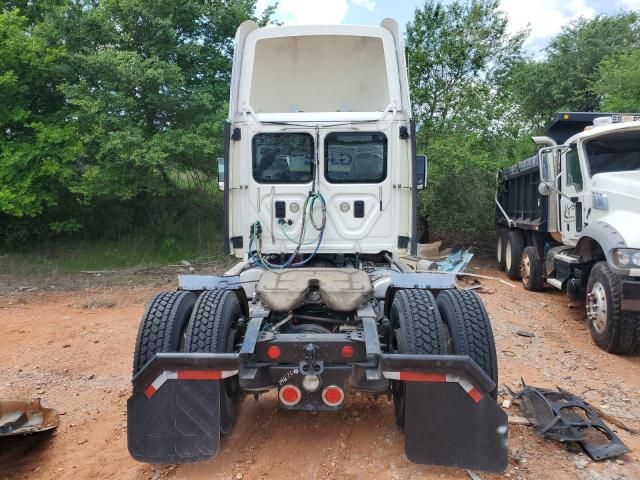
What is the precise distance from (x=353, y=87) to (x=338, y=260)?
199 centimetres

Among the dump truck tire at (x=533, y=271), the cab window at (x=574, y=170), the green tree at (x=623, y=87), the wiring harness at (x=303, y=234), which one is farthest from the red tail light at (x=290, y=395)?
the green tree at (x=623, y=87)

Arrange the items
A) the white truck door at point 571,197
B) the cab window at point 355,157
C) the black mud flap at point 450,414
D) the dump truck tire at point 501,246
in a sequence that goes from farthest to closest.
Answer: the dump truck tire at point 501,246 < the white truck door at point 571,197 < the cab window at point 355,157 < the black mud flap at point 450,414

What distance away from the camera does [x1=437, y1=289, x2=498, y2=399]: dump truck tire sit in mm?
3283

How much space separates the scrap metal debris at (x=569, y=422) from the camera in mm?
3454

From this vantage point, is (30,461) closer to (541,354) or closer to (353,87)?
(353,87)

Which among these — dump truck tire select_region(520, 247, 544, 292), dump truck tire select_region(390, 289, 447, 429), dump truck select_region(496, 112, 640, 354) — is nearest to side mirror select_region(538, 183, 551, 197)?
dump truck select_region(496, 112, 640, 354)

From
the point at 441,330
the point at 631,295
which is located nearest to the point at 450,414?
the point at 441,330

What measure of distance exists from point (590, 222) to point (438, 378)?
5122mm

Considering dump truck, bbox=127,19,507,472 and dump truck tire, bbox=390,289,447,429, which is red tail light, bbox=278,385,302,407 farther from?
dump truck tire, bbox=390,289,447,429

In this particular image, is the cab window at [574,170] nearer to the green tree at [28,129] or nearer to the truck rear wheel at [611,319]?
the truck rear wheel at [611,319]

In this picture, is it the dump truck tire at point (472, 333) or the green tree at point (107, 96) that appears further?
the green tree at point (107, 96)

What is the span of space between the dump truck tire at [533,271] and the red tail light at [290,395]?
7.51m

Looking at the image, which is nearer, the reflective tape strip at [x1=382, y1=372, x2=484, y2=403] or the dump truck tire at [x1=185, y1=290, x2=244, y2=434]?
the reflective tape strip at [x1=382, y1=372, x2=484, y2=403]

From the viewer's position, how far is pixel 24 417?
3.95 m
